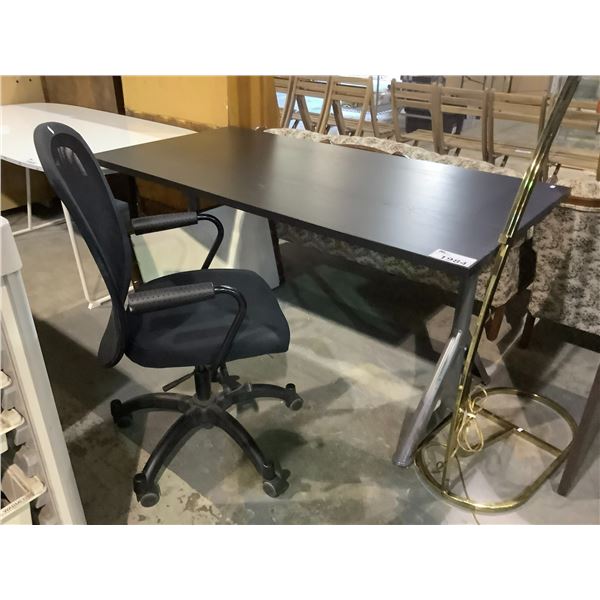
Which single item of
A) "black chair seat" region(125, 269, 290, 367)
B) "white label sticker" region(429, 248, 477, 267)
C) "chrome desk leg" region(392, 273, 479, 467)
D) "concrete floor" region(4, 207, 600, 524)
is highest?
"white label sticker" region(429, 248, 477, 267)

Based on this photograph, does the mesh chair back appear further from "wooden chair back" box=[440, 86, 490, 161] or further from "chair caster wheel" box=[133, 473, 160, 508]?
"wooden chair back" box=[440, 86, 490, 161]

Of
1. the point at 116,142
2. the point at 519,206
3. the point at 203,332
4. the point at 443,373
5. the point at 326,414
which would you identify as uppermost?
the point at 519,206

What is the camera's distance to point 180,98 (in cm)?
267

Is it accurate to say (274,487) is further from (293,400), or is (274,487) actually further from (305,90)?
(305,90)

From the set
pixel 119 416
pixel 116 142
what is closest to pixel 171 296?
pixel 119 416

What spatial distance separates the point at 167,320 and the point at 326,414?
694 mm

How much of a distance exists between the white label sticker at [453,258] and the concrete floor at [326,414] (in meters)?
0.76

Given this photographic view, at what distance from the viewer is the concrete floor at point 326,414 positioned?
1541 millimetres

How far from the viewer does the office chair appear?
1.21m

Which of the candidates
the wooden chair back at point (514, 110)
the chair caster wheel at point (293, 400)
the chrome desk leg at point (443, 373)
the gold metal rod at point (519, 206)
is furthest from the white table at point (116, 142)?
the wooden chair back at point (514, 110)

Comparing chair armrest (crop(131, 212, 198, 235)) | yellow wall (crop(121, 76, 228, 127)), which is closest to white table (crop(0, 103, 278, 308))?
yellow wall (crop(121, 76, 228, 127))

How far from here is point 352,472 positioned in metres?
1.66

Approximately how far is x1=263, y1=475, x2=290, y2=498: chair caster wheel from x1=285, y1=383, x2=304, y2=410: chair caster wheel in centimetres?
34

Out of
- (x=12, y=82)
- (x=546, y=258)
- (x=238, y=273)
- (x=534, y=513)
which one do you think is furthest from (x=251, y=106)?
(x=534, y=513)
